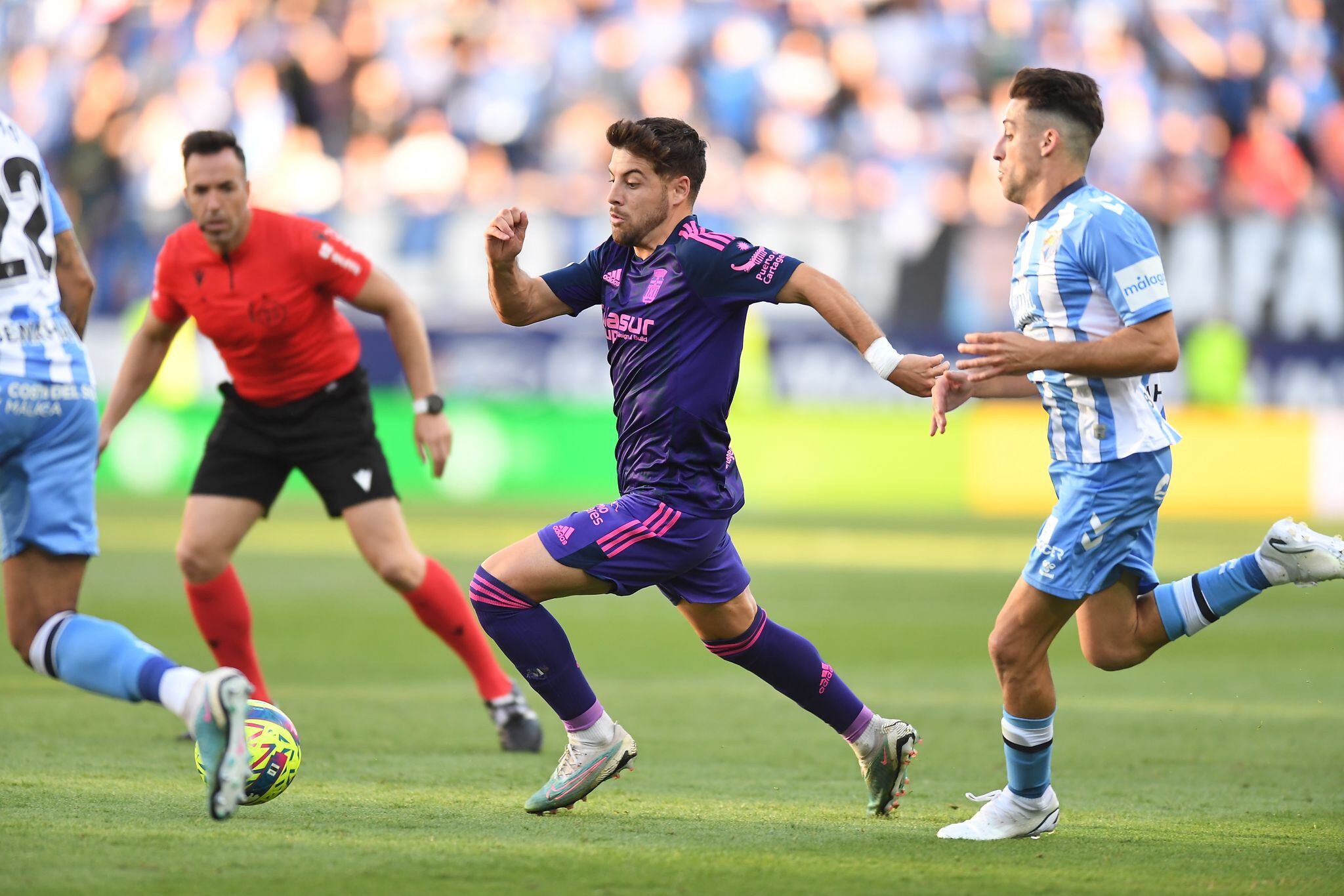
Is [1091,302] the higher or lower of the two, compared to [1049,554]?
higher

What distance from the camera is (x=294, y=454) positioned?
22.9 ft

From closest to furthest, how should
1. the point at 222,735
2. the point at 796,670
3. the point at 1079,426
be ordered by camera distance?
1. the point at 222,735
2. the point at 1079,426
3. the point at 796,670

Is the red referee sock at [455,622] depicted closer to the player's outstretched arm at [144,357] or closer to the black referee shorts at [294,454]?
the black referee shorts at [294,454]

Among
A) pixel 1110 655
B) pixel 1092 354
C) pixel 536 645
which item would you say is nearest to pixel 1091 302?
pixel 1092 354

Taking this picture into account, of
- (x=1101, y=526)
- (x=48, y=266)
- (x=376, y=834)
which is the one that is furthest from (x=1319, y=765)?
(x=48, y=266)

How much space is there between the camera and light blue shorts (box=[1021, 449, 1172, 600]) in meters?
4.91

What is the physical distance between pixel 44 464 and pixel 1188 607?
3621mm

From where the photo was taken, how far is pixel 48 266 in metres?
4.94

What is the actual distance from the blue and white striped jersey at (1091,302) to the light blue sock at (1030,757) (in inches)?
33.7

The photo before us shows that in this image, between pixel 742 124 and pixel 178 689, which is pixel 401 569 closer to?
pixel 178 689

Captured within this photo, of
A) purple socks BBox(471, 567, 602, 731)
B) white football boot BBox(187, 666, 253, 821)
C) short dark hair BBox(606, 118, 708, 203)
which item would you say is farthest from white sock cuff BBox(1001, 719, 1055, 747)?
white football boot BBox(187, 666, 253, 821)

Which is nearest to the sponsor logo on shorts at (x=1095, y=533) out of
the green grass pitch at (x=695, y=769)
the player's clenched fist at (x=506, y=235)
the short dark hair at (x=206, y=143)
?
the green grass pitch at (x=695, y=769)

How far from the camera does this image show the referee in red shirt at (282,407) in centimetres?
678

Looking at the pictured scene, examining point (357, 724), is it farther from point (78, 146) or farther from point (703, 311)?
point (78, 146)
